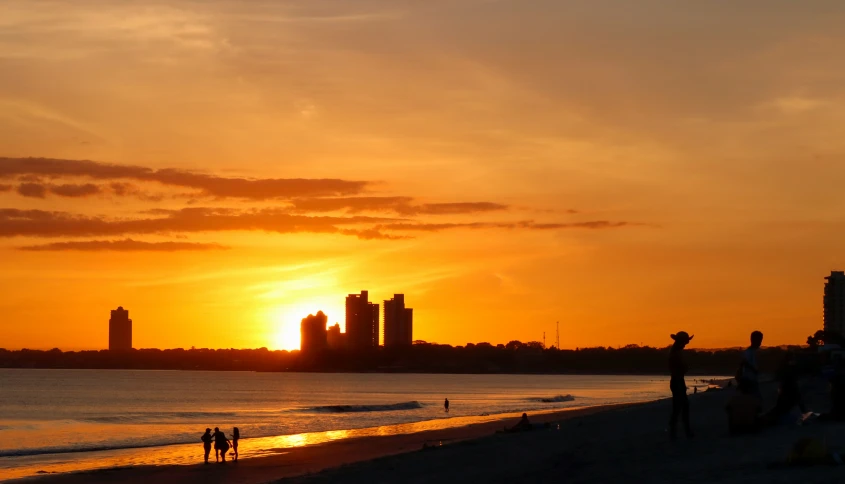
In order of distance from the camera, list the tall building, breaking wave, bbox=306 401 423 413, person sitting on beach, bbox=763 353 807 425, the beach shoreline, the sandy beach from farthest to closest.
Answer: the tall building < breaking wave, bbox=306 401 423 413 < the beach shoreline < person sitting on beach, bbox=763 353 807 425 < the sandy beach

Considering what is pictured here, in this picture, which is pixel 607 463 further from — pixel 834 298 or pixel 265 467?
pixel 834 298

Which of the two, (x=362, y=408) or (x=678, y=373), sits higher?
(x=678, y=373)

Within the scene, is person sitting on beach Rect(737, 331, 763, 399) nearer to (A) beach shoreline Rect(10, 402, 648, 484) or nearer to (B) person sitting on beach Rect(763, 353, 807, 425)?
(B) person sitting on beach Rect(763, 353, 807, 425)

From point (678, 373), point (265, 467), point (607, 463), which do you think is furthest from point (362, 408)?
point (607, 463)

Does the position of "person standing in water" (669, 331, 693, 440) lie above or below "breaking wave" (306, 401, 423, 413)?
above

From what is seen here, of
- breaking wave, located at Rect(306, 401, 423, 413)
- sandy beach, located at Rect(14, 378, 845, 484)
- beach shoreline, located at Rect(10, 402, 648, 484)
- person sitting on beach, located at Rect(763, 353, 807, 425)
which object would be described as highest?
person sitting on beach, located at Rect(763, 353, 807, 425)

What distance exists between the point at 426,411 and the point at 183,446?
40399mm

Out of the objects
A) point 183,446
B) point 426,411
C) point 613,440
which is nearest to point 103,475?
point 183,446

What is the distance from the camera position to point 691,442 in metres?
17.4

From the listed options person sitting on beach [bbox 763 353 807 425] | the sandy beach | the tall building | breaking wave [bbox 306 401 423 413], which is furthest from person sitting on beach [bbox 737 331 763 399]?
the tall building

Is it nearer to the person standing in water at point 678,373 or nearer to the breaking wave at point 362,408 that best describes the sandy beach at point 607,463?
the person standing in water at point 678,373

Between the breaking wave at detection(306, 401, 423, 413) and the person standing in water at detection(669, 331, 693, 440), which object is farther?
the breaking wave at detection(306, 401, 423, 413)

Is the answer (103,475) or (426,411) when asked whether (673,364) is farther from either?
(426,411)

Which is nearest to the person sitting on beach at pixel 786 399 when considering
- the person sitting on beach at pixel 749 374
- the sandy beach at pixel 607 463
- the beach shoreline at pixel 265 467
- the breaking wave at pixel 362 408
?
the sandy beach at pixel 607 463
